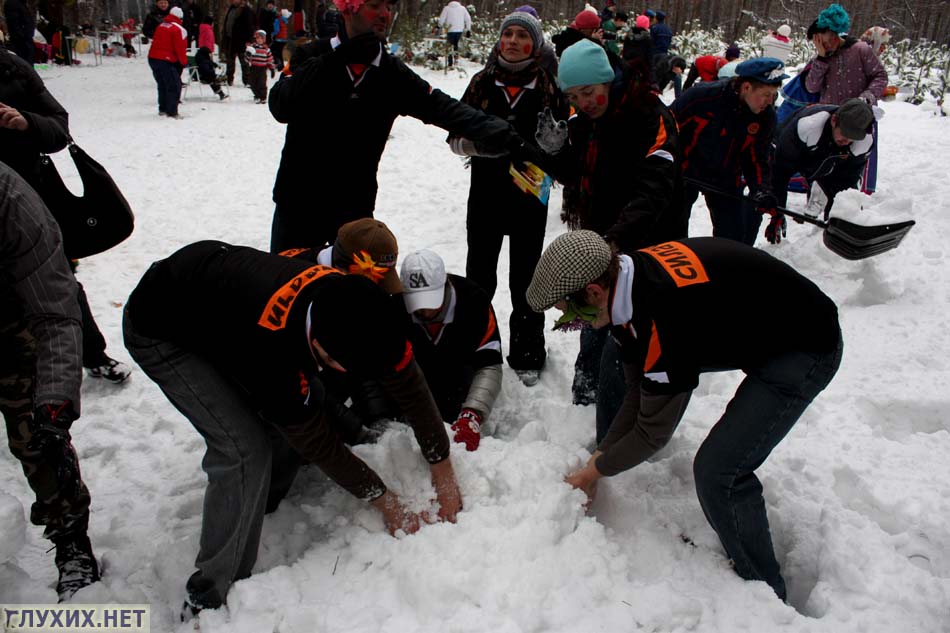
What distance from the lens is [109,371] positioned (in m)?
3.07

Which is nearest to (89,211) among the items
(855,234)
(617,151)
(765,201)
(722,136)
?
(617,151)

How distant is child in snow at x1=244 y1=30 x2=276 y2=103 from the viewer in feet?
32.8

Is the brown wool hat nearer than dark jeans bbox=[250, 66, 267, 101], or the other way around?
the brown wool hat

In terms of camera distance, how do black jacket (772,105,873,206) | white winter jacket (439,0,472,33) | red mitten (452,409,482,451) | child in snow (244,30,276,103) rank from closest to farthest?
red mitten (452,409,482,451)
black jacket (772,105,873,206)
child in snow (244,30,276,103)
white winter jacket (439,0,472,33)

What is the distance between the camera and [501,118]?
288 centimetres

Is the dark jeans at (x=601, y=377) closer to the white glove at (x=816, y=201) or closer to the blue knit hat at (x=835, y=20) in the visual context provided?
the white glove at (x=816, y=201)

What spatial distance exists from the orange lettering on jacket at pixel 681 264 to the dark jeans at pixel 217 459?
130cm

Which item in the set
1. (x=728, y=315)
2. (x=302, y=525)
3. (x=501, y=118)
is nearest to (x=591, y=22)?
(x=501, y=118)

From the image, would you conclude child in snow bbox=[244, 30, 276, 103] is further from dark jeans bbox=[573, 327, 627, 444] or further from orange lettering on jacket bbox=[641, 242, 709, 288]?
orange lettering on jacket bbox=[641, 242, 709, 288]

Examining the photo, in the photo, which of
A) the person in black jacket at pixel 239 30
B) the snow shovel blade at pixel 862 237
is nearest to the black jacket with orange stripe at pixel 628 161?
the snow shovel blade at pixel 862 237

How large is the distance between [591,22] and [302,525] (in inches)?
191

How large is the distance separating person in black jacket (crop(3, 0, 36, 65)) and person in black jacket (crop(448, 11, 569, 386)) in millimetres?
10310

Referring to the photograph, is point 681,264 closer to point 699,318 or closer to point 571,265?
point 699,318

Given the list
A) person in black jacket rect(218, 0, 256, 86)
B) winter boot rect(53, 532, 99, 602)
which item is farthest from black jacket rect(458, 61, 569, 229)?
person in black jacket rect(218, 0, 256, 86)
